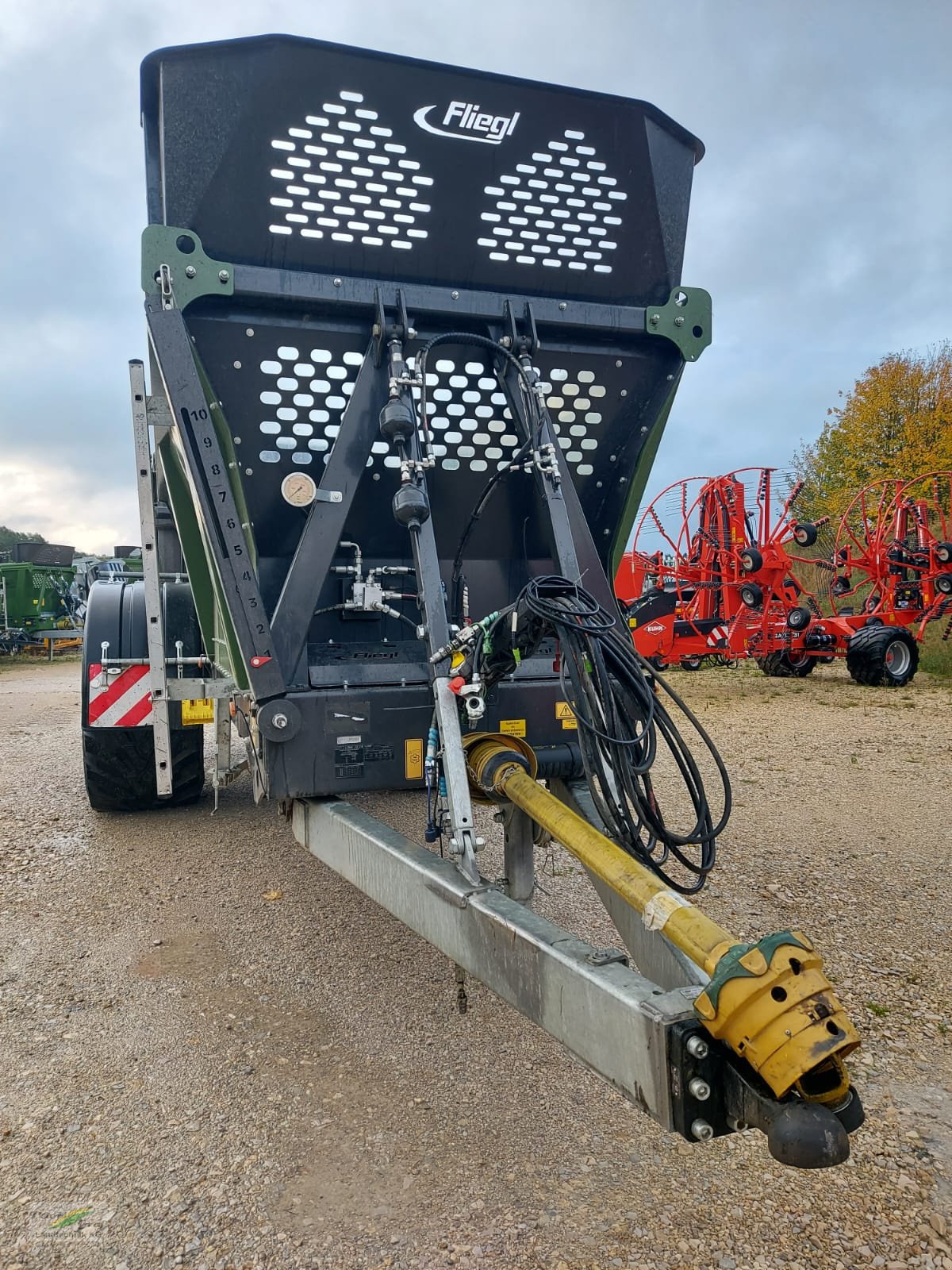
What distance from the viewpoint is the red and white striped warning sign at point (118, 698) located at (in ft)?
13.7

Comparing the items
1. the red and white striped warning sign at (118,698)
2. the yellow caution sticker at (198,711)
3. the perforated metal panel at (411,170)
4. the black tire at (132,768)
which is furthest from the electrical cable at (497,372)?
the black tire at (132,768)

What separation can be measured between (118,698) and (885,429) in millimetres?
21240

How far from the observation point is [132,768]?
15.3 feet

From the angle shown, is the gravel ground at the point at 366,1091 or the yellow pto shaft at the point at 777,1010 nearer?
the yellow pto shaft at the point at 777,1010

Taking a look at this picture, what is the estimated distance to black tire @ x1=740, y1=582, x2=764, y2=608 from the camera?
11.0 metres

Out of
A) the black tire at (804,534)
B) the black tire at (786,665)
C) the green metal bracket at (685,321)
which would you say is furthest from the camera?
the black tire at (786,665)

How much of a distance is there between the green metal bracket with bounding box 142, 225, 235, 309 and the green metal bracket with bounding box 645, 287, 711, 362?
1.46 metres

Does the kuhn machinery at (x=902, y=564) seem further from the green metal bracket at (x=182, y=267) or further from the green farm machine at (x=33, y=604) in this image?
the green farm machine at (x=33, y=604)

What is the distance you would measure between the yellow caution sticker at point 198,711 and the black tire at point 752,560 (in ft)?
28.3

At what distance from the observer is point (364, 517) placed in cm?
314

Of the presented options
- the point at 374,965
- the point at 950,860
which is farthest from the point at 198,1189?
the point at 950,860

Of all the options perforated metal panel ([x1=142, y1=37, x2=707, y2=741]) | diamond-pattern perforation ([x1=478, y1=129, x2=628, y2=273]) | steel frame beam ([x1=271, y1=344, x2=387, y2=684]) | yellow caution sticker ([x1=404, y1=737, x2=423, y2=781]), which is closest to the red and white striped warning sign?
perforated metal panel ([x1=142, y1=37, x2=707, y2=741])

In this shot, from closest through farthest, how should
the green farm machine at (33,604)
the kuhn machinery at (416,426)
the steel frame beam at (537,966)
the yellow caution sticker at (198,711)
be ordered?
the steel frame beam at (537,966)
the kuhn machinery at (416,426)
the yellow caution sticker at (198,711)
the green farm machine at (33,604)

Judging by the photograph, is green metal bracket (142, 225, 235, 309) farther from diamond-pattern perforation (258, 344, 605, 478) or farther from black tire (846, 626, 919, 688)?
black tire (846, 626, 919, 688)
